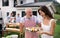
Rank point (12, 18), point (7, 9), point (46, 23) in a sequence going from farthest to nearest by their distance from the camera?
point (7, 9)
point (12, 18)
point (46, 23)

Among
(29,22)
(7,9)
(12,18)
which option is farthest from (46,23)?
(7,9)

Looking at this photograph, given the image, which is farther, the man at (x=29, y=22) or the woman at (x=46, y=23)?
the man at (x=29, y=22)

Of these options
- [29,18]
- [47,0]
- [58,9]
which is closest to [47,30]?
[29,18]

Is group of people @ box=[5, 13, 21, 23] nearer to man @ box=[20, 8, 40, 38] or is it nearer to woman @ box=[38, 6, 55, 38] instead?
man @ box=[20, 8, 40, 38]

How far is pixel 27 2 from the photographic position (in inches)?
118

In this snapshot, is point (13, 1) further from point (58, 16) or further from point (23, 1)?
point (58, 16)

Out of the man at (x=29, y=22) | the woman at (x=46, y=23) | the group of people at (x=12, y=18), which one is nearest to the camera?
the woman at (x=46, y=23)

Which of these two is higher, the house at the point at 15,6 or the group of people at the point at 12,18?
the house at the point at 15,6

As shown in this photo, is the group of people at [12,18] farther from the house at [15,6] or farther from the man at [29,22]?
the man at [29,22]

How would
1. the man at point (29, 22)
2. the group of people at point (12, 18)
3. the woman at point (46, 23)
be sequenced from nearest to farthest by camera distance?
the woman at point (46, 23)
the man at point (29, 22)
the group of people at point (12, 18)

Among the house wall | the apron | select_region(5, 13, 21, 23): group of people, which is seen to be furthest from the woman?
the house wall

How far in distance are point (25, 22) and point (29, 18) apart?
53 millimetres

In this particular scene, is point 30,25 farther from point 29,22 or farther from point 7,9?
point 7,9

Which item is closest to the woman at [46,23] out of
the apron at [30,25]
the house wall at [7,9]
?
the apron at [30,25]
